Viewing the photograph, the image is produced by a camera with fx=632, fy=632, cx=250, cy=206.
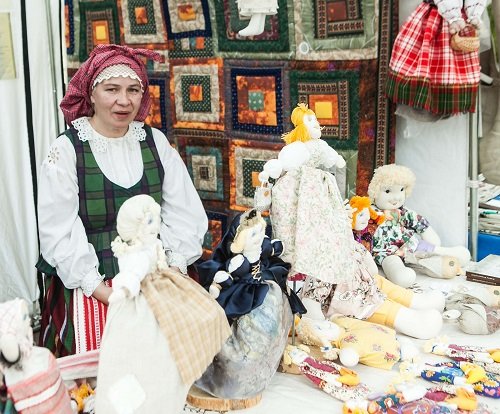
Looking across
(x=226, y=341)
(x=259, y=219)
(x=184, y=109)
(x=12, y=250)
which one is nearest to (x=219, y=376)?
(x=226, y=341)

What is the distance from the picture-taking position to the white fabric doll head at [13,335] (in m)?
1.23

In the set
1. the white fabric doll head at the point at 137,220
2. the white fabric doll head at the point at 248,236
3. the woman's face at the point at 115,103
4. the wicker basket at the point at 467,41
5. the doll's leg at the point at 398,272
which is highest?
the wicker basket at the point at 467,41

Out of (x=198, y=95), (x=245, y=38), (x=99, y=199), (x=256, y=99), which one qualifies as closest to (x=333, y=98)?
(x=256, y=99)

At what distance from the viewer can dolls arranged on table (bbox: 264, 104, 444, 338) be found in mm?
1896

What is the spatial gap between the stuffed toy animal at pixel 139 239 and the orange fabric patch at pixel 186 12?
1812mm

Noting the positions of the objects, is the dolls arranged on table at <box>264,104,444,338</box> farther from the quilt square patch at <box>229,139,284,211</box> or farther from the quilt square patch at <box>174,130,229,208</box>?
the quilt square patch at <box>174,130,229,208</box>

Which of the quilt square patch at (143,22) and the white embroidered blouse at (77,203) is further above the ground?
the quilt square patch at (143,22)

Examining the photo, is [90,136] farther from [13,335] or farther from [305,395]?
[305,395]

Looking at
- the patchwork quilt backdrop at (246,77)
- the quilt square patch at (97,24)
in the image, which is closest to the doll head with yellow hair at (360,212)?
the patchwork quilt backdrop at (246,77)

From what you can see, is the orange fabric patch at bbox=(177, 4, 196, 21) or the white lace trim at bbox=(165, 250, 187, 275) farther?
the orange fabric patch at bbox=(177, 4, 196, 21)

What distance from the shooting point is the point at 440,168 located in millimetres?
2713

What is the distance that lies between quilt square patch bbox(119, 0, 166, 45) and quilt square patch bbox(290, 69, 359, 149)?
827mm

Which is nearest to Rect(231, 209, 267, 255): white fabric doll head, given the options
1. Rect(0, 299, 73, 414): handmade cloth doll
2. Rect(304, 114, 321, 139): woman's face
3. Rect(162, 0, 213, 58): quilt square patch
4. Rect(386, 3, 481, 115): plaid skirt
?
Rect(304, 114, 321, 139): woman's face

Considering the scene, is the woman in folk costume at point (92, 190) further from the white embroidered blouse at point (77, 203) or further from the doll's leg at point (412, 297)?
the doll's leg at point (412, 297)
